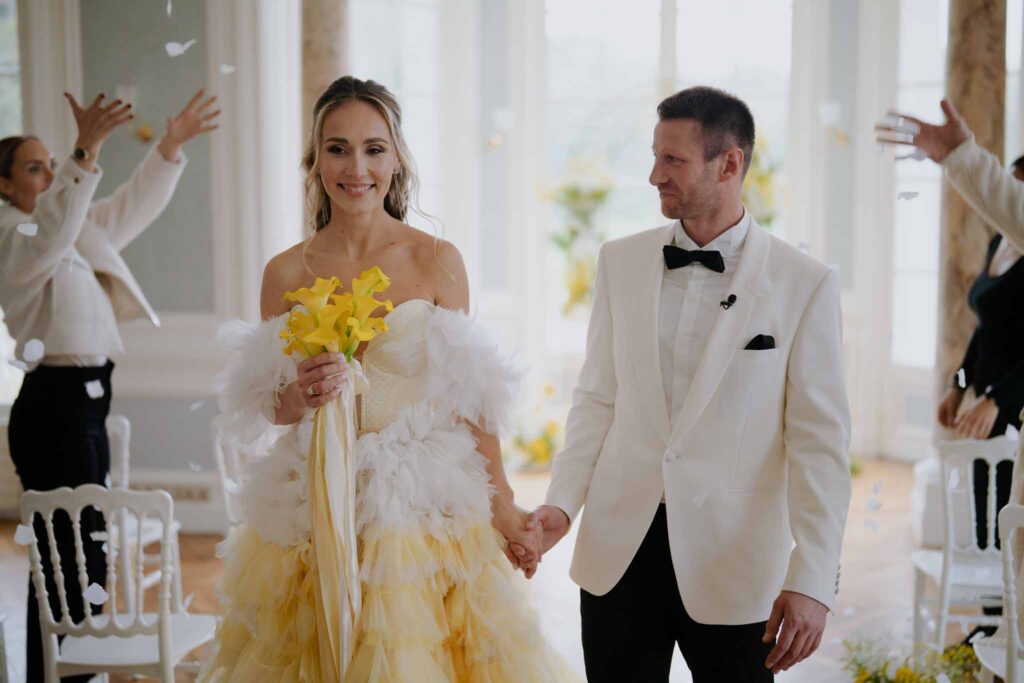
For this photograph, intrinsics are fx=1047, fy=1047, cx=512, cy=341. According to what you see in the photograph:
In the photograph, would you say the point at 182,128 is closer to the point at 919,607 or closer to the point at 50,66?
the point at 50,66

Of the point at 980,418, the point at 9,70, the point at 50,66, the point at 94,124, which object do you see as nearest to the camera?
the point at 94,124

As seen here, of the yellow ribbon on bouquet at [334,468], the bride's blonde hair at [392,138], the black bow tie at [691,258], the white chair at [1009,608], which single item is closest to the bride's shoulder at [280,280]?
the bride's blonde hair at [392,138]

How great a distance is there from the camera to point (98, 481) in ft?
11.9

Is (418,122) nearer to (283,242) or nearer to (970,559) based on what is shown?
(283,242)

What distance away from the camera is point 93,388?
356 centimetres

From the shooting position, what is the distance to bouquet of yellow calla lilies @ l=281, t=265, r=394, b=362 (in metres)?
1.96

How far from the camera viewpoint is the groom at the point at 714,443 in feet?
6.43

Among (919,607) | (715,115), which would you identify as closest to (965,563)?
(919,607)

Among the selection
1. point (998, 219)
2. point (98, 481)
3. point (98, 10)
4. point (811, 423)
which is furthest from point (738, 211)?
point (98, 10)

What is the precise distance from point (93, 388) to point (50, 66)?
2633 mm

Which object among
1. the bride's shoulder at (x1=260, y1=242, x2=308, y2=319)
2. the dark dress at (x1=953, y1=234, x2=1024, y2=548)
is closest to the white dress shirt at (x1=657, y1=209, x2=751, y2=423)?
the bride's shoulder at (x1=260, y1=242, x2=308, y2=319)

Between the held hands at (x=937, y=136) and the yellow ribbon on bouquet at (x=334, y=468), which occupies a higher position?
the held hands at (x=937, y=136)

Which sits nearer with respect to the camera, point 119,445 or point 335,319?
point 335,319

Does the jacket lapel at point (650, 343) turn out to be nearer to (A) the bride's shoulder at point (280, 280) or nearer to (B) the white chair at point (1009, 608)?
(A) the bride's shoulder at point (280, 280)
